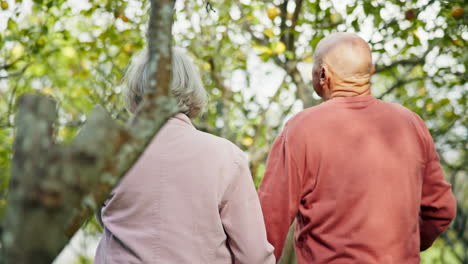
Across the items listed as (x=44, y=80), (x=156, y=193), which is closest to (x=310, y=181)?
(x=156, y=193)

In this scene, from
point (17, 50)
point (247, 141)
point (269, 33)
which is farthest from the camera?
point (17, 50)

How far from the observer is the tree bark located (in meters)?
0.98

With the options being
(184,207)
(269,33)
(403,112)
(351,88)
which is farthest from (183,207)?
(269,33)

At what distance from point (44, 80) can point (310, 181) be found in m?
6.54

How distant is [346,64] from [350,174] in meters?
0.47

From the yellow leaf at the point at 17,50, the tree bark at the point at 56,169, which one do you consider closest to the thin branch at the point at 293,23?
the yellow leaf at the point at 17,50

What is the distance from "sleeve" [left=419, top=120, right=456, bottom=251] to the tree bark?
1564mm

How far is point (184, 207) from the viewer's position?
2.06 meters

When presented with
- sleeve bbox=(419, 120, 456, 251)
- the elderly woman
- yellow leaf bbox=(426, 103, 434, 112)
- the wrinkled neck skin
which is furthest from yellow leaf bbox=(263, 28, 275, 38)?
the elderly woman

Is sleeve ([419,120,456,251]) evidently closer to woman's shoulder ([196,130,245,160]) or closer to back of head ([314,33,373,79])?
back of head ([314,33,373,79])

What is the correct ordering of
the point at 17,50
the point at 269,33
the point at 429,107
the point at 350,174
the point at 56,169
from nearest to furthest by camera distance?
the point at 56,169 < the point at 350,174 < the point at 269,33 < the point at 429,107 < the point at 17,50

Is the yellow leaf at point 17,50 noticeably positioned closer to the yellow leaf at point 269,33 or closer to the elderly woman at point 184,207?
the yellow leaf at point 269,33

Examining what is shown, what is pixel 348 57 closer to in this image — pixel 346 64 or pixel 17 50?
pixel 346 64

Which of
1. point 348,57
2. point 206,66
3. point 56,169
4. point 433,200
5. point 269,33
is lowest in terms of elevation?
point 206,66
